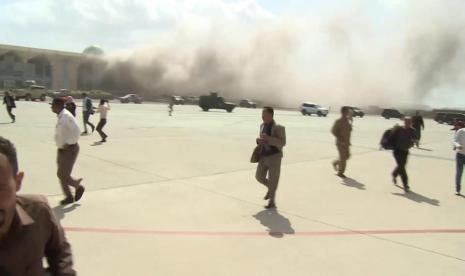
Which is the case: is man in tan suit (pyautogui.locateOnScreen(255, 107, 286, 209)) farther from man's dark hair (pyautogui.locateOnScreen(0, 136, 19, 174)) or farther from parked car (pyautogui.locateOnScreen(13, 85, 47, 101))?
parked car (pyautogui.locateOnScreen(13, 85, 47, 101))

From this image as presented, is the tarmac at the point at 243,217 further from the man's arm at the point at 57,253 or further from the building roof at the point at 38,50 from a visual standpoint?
the building roof at the point at 38,50

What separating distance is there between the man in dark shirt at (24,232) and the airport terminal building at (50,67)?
273ft

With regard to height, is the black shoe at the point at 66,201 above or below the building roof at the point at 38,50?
below

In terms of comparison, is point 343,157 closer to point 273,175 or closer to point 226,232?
point 273,175

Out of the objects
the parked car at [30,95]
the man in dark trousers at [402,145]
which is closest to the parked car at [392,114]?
the parked car at [30,95]

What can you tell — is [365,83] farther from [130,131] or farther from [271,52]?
[130,131]

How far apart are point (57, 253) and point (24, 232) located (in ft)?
0.82

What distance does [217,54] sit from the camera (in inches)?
2968

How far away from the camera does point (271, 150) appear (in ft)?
20.5

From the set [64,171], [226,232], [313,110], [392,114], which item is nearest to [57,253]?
[226,232]

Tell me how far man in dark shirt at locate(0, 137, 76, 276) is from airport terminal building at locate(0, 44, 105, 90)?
273 feet

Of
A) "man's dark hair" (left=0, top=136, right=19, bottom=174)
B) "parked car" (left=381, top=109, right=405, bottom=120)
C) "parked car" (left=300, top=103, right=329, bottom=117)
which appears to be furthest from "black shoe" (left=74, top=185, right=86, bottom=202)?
"parked car" (left=381, top=109, right=405, bottom=120)

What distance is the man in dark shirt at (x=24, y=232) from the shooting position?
150cm

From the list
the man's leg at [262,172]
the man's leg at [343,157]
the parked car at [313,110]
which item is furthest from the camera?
the parked car at [313,110]
